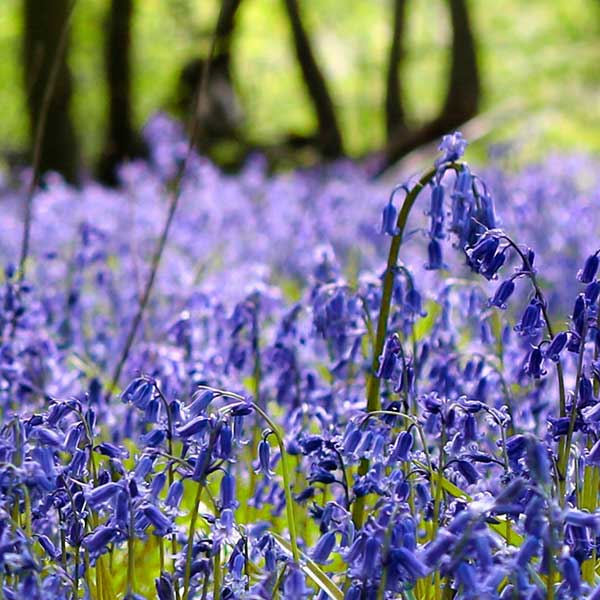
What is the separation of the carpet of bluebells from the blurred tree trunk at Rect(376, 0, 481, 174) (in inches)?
419

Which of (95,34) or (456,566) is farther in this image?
(95,34)

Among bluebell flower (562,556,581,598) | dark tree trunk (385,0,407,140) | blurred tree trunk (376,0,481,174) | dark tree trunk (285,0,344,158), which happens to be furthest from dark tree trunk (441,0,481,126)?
bluebell flower (562,556,581,598)

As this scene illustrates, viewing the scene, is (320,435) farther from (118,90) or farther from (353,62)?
(353,62)

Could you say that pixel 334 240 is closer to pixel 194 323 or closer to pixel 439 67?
pixel 194 323

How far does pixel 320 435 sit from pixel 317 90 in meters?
15.4

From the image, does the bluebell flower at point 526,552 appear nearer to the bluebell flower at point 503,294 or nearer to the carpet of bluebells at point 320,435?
the carpet of bluebells at point 320,435

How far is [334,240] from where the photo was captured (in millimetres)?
7926

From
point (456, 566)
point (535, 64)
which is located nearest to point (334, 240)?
Result: point (456, 566)

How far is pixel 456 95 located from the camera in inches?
655

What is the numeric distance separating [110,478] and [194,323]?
1.78m

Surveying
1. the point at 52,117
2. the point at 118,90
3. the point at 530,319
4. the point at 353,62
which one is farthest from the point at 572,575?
the point at 353,62

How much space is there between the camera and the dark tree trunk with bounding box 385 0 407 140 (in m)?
18.3

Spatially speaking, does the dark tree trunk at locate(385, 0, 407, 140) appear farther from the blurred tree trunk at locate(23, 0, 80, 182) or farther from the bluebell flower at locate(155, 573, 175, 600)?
the bluebell flower at locate(155, 573, 175, 600)

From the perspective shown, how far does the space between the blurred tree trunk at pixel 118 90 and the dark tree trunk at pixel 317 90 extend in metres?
2.59
